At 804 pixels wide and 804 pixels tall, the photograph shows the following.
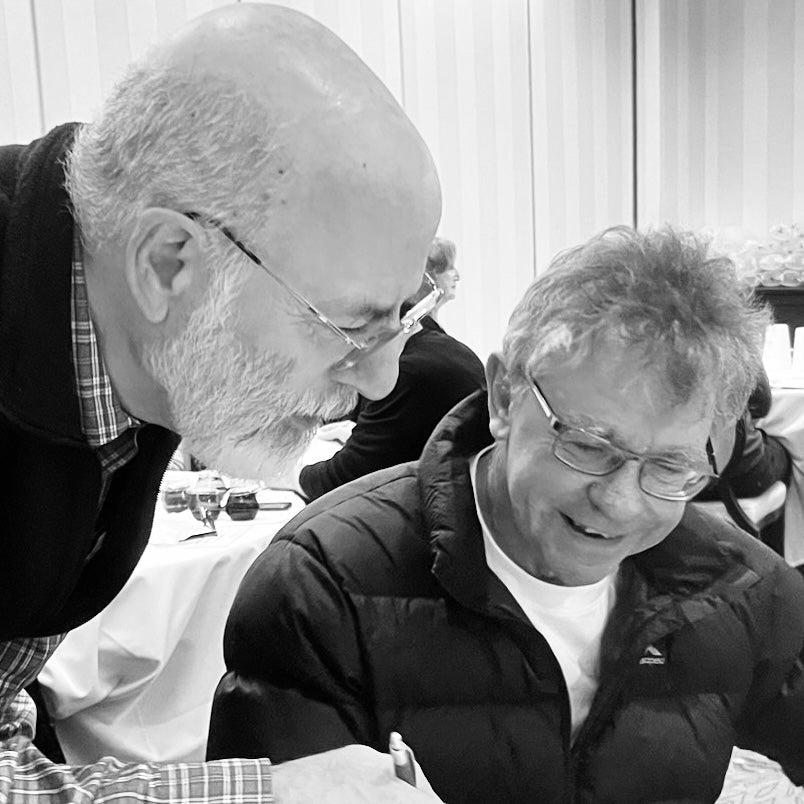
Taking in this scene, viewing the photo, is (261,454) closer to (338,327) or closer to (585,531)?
(338,327)

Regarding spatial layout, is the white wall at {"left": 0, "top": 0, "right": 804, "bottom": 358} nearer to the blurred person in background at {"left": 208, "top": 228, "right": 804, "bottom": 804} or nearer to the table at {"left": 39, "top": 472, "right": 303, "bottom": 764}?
the table at {"left": 39, "top": 472, "right": 303, "bottom": 764}

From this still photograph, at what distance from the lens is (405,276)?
37.6 inches

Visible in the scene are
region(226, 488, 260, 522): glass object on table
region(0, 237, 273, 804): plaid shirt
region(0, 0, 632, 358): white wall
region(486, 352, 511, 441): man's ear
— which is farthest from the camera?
region(0, 0, 632, 358): white wall

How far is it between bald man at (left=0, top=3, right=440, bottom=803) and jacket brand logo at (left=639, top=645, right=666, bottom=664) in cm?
53

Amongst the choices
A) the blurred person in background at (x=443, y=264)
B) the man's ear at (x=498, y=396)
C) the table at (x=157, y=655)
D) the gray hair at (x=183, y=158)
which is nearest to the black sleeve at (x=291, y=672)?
the man's ear at (x=498, y=396)

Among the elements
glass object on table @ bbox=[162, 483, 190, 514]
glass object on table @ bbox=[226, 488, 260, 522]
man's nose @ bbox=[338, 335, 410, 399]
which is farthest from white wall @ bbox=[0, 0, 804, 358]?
man's nose @ bbox=[338, 335, 410, 399]

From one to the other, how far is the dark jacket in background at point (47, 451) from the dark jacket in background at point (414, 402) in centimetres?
157

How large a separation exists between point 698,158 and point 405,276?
6.70 m

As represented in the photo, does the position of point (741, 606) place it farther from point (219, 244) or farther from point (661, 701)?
point (219, 244)

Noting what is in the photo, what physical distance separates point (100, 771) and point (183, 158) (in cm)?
51

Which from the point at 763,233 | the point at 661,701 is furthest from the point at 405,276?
the point at 763,233

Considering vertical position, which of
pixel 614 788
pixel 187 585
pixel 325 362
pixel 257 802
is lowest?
pixel 187 585

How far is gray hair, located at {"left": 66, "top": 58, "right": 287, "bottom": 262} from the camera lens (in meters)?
0.90

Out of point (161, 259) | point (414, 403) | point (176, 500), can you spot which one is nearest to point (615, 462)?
point (161, 259)
